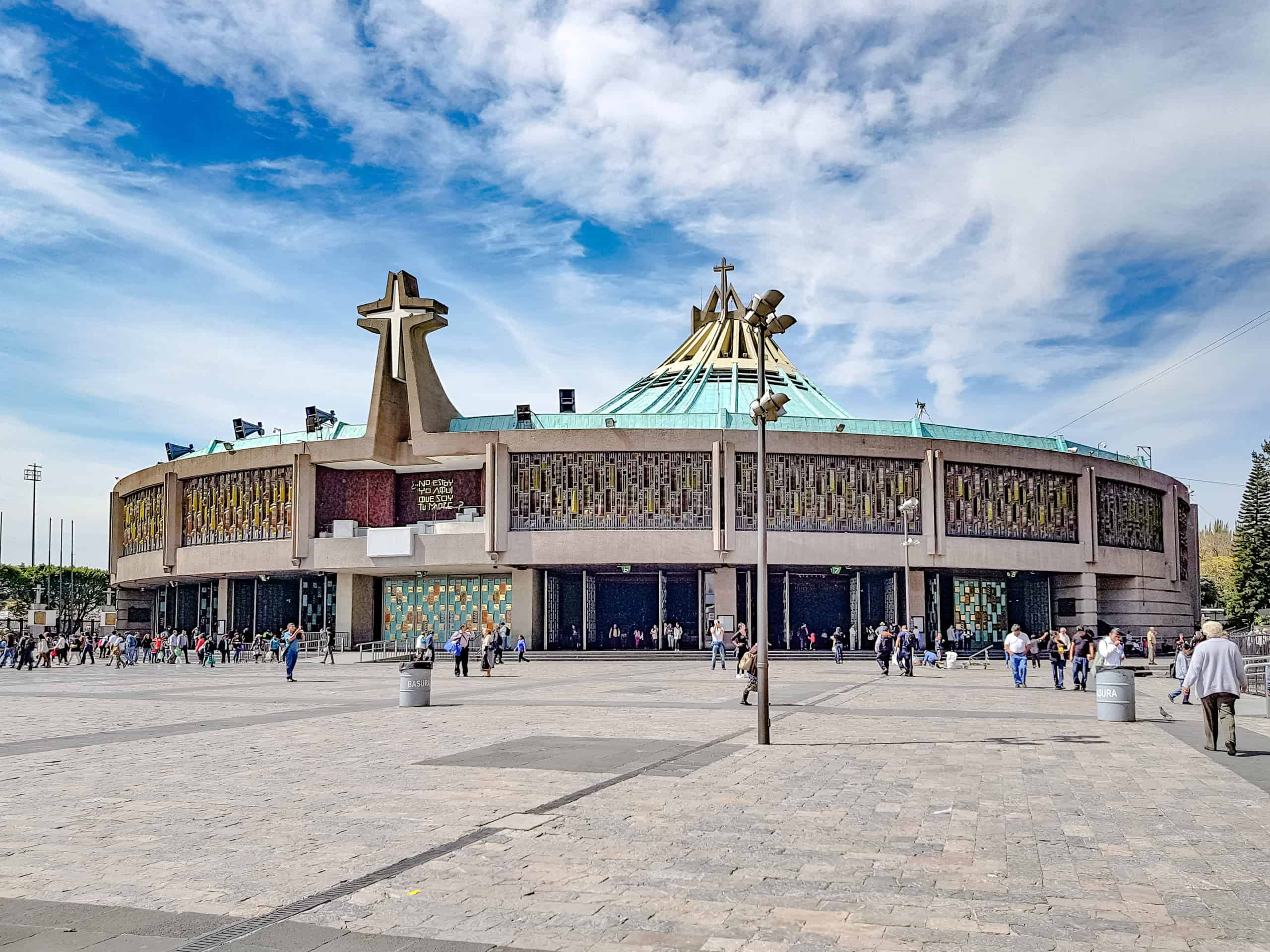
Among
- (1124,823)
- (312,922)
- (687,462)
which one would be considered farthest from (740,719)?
(687,462)

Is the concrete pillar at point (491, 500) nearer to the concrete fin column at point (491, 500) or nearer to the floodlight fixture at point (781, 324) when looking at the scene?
the concrete fin column at point (491, 500)

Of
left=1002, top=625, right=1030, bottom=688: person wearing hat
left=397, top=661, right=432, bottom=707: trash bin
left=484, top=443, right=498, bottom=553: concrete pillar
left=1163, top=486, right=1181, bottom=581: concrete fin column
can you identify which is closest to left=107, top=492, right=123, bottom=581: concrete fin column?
left=484, top=443, right=498, bottom=553: concrete pillar

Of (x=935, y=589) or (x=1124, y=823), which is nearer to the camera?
(x=1124, y=823)

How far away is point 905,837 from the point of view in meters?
8.62

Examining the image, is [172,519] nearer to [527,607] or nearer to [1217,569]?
[527,607]

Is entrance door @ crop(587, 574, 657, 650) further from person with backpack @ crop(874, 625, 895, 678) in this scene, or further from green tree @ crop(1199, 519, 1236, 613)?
green tree @ crop(1199, 519, 1236, 613)

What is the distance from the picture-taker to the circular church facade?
50.3 meters

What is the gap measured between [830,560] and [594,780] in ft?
132

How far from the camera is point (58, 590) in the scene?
320 feet

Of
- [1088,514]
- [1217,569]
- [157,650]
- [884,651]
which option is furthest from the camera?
[1217,569]

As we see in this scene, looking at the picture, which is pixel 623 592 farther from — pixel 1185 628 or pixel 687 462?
pixel 1185 628

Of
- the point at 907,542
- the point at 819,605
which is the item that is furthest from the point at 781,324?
the point at 819,605

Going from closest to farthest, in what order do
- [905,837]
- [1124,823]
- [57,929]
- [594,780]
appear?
[57,929] → [905,837] → [1124,823] → [594,780]

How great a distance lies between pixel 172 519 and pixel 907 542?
3852 centimetres
